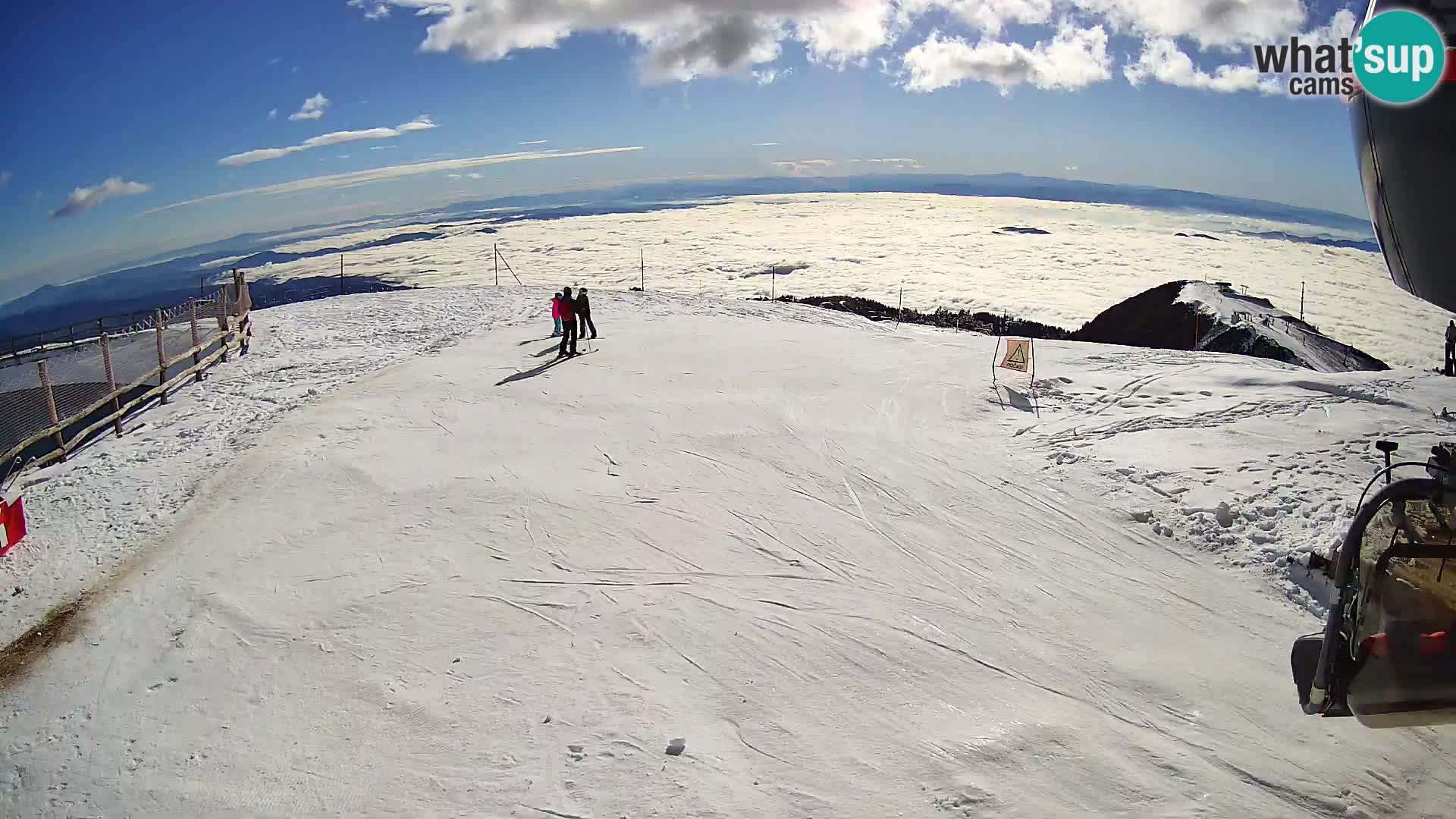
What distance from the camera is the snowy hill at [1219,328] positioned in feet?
65.7

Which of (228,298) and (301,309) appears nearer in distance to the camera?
(228,298)

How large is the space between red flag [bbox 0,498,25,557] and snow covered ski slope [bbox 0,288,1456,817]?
32 cm

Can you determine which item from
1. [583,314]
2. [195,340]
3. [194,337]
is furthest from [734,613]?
[195,340]

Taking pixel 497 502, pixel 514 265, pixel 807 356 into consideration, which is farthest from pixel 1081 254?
pixel 497 502

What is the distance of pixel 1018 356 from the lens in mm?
14680

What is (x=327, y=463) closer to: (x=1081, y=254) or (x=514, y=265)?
(x=514, y=265)

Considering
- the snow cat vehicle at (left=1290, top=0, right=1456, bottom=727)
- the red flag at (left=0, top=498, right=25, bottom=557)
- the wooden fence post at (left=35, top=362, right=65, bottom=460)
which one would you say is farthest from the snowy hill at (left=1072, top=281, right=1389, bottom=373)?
the wooden fence post at (left=35, top=362, right=65, bottom=460)

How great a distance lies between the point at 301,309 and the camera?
27.2 meters

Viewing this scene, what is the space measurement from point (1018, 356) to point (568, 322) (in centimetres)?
1043

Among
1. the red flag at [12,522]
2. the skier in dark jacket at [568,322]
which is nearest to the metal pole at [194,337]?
the skier in dark jacket at [568,322]

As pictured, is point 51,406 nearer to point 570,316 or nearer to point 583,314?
point 570,316

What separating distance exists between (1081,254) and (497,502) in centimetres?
7200

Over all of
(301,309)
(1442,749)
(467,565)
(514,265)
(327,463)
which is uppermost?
(514,265)

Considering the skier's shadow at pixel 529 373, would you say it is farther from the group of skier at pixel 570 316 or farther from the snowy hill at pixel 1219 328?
the snowy hill at pixel 1219 328
